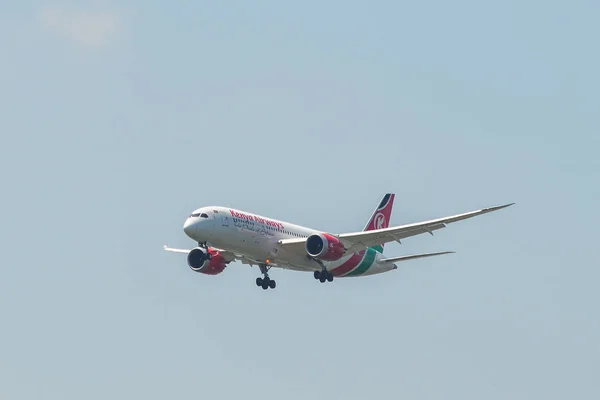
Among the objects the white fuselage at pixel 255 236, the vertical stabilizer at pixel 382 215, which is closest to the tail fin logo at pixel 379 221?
the vertical stabilizer at pixel 382 215

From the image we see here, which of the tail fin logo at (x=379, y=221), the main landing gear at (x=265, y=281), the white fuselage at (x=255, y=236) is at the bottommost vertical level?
the main landing gear at (x=265, y=281)

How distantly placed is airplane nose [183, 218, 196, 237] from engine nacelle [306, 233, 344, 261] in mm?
7133

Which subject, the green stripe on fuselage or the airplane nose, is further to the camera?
the green stripe on fuselage

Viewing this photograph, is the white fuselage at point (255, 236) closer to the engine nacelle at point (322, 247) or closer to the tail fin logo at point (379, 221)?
the engine nacelle at point (322, 247)

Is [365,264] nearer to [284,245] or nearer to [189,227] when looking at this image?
[284,245]

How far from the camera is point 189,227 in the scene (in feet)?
210

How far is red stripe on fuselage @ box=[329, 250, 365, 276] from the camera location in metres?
71.6

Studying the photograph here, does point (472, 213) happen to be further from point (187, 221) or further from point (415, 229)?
point (187, 221)

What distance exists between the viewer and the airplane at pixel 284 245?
211 feet

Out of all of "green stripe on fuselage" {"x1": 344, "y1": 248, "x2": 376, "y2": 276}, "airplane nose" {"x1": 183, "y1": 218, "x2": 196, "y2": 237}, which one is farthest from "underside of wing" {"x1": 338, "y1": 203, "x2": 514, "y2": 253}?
"airplane nose" {"x1": 183, "y1": 218, "x2": 196, "y2": 237}

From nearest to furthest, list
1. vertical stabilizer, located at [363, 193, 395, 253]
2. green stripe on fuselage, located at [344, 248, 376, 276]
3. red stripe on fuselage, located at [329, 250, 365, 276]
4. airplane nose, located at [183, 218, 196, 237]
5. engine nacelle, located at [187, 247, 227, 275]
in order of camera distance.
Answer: airplane nose, located at [183, 218, 196, 237], engine nacelle, located at [187, 247, 227, 275], red stripe on fuselage, located at [329, 250, 365, 276], green stripe on fuselage, located at [344, 248, 376, 276], vertical stabilizer, located at [363, 193, 395, 253]

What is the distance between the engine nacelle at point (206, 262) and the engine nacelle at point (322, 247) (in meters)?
7.10

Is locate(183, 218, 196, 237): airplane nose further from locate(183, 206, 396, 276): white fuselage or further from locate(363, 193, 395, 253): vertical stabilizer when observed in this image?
locate(363, 193, 395, 253): vertical stabilizer

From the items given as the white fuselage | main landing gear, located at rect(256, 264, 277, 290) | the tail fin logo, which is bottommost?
main landing gear, located at rect(256, 264, 277, 290)
